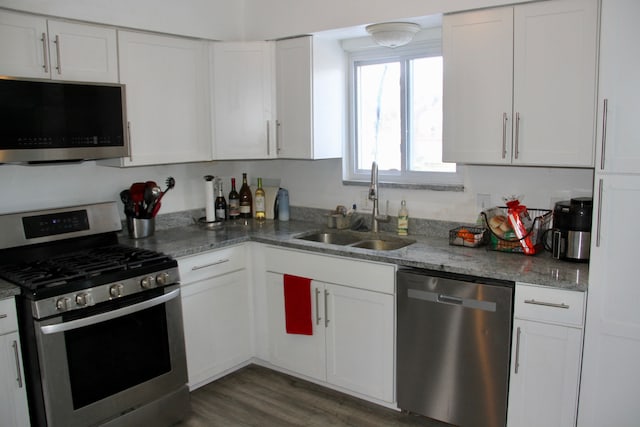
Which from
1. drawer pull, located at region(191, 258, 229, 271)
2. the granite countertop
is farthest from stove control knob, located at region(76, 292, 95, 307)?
drawer pull, located at region(191, 258, 229, 271)

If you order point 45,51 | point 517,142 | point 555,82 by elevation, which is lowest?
point 517,142

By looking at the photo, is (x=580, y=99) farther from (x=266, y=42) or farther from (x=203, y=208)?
(x=203, y=208)

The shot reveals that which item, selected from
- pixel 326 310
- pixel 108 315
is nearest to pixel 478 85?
pixel 326 310

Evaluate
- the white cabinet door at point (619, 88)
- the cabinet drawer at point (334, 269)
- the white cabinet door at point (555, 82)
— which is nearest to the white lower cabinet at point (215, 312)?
the cabinet drawer at point (334, 269)

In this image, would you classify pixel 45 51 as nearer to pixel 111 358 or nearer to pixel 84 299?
pixel 84 299

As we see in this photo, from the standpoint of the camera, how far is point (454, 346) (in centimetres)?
260

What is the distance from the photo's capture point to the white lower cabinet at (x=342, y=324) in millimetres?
2871

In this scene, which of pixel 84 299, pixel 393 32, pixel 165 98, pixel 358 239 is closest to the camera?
pixel 84 299

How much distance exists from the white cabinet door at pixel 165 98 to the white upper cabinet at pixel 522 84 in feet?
5.03

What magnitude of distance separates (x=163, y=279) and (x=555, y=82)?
214cm

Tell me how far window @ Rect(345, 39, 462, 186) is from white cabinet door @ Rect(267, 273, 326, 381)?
942 mm

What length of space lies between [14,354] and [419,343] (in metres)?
1.88

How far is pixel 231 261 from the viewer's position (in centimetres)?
329

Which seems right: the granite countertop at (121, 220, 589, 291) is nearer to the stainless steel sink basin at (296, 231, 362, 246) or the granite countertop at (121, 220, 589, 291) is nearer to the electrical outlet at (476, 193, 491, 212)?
A: the stainless steel sink basin at (296, 231, 362, 246)
